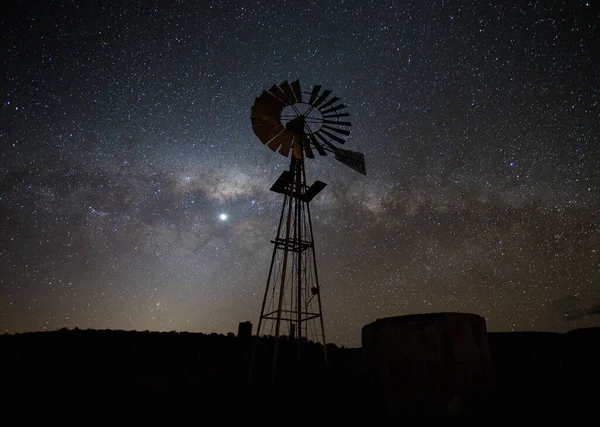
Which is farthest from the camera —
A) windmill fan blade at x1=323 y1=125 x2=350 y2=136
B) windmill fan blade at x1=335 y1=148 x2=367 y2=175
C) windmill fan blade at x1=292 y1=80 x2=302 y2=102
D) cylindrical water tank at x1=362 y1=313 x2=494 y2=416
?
windmill fan blade at x1=323 y1=125 x2=350 y2=136

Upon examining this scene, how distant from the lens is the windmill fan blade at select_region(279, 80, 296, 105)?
44.8 feet

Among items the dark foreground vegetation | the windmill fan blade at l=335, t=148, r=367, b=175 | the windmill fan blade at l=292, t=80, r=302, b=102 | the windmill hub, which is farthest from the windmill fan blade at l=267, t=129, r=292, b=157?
the dark foreground vegetation

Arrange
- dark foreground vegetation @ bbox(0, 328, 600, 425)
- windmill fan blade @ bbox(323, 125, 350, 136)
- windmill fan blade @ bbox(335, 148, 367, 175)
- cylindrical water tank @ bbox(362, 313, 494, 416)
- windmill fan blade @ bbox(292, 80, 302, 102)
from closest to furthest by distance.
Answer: cylindrical water tank @ bbox(362, 313, 494, 416)
dark foreground vegetation @ bbox(0, 328, 600, 425)
windmill fan blade @ bbox(292, 80, 302, 102)
windmill fan blade @ bbox(335, 148, 367, 175)
windmill fan blade @ bbox(323, 125, 350, 136)

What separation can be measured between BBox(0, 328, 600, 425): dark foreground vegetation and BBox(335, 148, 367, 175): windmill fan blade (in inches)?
319

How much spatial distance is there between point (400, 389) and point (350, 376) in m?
9.70

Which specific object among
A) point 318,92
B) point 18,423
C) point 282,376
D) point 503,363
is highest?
point 318,92

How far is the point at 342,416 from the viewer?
8.78 meters

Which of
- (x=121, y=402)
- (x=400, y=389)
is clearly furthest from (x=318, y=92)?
(x=121, y=402)

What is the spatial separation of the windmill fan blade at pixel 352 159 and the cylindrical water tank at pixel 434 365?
10.7 m

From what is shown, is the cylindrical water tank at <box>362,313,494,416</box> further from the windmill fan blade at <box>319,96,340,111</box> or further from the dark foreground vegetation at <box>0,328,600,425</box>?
the windmill fan blade at <box>319,96,340,111</box>

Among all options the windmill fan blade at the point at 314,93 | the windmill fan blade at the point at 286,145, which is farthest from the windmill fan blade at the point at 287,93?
the windmill fan blade at the point at 286,145

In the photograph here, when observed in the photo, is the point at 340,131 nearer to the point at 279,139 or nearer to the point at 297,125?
the point at 297,125

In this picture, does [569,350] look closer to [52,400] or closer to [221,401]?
[221,401]

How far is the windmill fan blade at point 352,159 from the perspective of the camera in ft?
46.9
